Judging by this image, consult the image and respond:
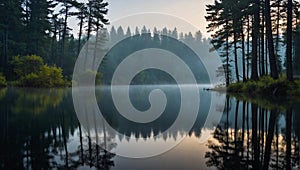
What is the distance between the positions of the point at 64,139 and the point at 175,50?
10760 centimetres

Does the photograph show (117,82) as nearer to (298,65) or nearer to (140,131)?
(298,65)

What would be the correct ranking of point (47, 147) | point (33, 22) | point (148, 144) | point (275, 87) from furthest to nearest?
point (33, 22) → point (275, 87) → point (148, 144) → point (47, 147)

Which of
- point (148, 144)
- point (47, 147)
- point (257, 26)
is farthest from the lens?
point (257, 26)

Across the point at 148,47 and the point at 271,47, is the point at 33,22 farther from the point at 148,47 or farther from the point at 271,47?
the point at 148,47

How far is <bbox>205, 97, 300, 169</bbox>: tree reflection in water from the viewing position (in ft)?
13.7

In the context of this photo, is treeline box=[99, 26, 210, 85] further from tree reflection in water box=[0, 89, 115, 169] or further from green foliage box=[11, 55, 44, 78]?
tree reflection in water box=[0, 89, 115, 169]

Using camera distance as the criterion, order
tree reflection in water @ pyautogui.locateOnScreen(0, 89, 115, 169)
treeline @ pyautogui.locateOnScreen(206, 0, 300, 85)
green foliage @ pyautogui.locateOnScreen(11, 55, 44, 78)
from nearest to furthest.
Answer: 1. tree reflection in water @ pyautogui.locateOnScreen(0, 89, 115, 169)
2. treeline @ pyautogui.locateOnScreen(206, 0, 300, 85)
3. green foliage @ pyautogui.locateOnScreen(11, 55, 44, 78)

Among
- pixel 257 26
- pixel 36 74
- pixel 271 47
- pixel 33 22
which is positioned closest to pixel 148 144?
pixel 271 47

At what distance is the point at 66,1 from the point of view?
122ft

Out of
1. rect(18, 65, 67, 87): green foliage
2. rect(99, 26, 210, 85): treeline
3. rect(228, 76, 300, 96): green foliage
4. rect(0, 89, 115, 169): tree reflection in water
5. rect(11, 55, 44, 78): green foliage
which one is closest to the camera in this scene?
rect(0, 89, 115, 169): tree reflection in water

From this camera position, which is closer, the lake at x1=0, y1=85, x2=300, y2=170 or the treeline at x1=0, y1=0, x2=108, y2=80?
the lake at x1=0, y1=85, x2=300, y2=170

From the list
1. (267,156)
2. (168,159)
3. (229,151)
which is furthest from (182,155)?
(267,156)

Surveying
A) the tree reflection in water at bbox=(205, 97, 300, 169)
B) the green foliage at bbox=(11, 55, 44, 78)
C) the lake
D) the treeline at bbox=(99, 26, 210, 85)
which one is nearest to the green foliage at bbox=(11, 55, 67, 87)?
the green foliage at bbox=(11, 55, 44, 78)

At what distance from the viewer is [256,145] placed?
17.1 ft
